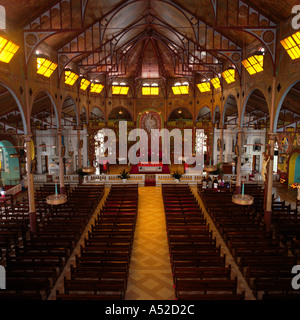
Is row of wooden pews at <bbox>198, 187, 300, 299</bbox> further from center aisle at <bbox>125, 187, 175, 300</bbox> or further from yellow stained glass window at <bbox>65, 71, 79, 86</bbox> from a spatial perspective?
yellow stained glass window at <bbox>65, 71, 79, 86</bbox>

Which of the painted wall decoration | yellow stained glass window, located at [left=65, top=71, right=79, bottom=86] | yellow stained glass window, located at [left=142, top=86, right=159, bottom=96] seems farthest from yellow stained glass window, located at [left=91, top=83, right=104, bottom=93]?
the painted wall decoration

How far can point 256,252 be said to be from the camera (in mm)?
11938

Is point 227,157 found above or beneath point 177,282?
above

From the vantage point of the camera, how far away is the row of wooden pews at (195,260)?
31.4 feet

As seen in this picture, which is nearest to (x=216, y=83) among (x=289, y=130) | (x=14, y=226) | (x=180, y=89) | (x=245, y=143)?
(x=245, y=143)

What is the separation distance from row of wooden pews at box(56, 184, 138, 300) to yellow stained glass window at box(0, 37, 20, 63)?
1124 centimetres

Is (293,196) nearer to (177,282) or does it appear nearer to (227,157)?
(227,157)

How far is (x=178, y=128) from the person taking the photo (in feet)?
128

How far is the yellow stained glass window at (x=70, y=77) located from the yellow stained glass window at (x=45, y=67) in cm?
390

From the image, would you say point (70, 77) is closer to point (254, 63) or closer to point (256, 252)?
point (254, 63)

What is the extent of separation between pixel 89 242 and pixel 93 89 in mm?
24220

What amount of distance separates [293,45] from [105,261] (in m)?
15.5

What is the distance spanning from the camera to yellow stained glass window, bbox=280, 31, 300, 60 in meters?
14.3
